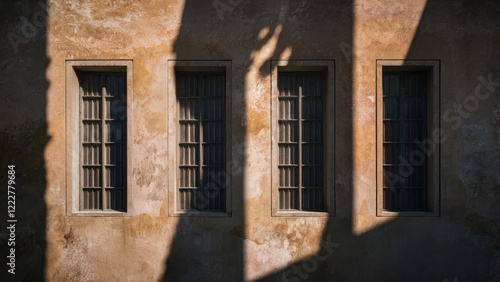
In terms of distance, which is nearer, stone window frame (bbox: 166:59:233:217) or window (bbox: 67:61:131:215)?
stone window frame (bbox: 166:59:233:217)

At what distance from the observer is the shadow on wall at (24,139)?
7293 mm

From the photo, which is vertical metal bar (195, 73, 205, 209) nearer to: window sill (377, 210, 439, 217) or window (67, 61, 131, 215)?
window (67, 61, 131, 215)

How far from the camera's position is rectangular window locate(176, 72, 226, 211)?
24.9 ft

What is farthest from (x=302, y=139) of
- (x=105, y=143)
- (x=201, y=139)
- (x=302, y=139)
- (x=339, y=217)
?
(x=105, y=143)

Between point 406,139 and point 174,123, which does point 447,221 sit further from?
point 174,123

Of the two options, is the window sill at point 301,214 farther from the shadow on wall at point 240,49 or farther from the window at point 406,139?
the window at point 406,139

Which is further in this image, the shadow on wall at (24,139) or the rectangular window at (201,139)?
the rectangular window at (201,139)

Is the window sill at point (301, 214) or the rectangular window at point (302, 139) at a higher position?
the rectangular window at point (302, 139)

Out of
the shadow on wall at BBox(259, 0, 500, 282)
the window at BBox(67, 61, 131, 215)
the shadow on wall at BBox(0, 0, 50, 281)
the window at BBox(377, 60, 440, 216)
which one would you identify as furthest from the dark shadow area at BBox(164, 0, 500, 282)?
the shadow on wall at BBox(0, 0, 50, 281)

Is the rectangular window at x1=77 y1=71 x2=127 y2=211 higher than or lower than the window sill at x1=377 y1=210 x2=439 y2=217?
higher

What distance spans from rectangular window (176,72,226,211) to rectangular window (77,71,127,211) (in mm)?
1111

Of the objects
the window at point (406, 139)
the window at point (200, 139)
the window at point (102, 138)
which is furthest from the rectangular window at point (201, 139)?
the window at point (406, 139)

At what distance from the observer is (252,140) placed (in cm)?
729

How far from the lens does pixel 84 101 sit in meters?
7.62
